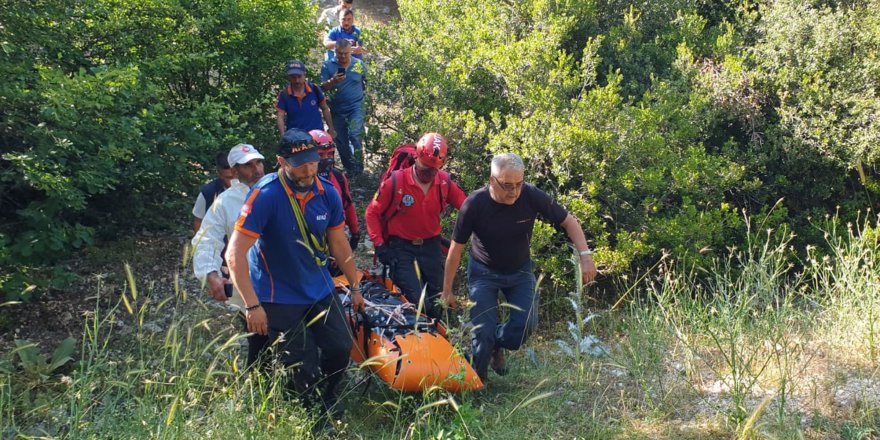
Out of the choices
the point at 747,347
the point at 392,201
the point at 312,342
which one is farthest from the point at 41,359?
the point at 747,347

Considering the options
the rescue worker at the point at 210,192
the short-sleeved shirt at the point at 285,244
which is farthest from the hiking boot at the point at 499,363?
the rescue worker at the point at 210,192

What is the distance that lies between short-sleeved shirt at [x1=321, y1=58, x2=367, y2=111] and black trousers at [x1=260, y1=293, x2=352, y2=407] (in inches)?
181

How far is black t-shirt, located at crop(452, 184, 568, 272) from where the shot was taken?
5027 millimetres

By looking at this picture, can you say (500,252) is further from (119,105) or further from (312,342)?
(119,105)

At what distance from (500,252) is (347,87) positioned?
417 cm

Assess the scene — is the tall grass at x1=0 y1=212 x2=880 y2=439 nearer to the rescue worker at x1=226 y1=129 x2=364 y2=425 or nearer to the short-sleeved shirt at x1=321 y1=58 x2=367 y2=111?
the rescue worker at x1=226 y1=129 x2=364 y2=425

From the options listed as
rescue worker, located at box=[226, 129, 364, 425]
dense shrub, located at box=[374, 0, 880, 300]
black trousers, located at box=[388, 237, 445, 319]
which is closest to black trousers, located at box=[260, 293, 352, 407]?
rescue worker, located at box=[226, 129, 364, 425]

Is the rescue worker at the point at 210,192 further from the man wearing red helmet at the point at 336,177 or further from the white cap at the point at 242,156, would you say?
the man wearing red helmet at the point at 336,177

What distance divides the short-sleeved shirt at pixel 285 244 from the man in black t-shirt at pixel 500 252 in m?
1.03

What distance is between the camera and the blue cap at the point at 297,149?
4.09 meters

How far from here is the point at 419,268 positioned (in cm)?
572

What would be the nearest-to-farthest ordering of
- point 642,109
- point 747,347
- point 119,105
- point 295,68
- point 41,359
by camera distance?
point 747,347 → point 41,359 → point 119,105 → point 642,109 → point 295,68

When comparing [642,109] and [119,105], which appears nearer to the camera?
[119,105]

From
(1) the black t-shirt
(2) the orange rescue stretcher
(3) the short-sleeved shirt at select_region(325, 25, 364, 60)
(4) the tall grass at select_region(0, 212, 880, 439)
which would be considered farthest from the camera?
(3) the short-sleeved shirt at select_region(325, 25, 364, 60)
